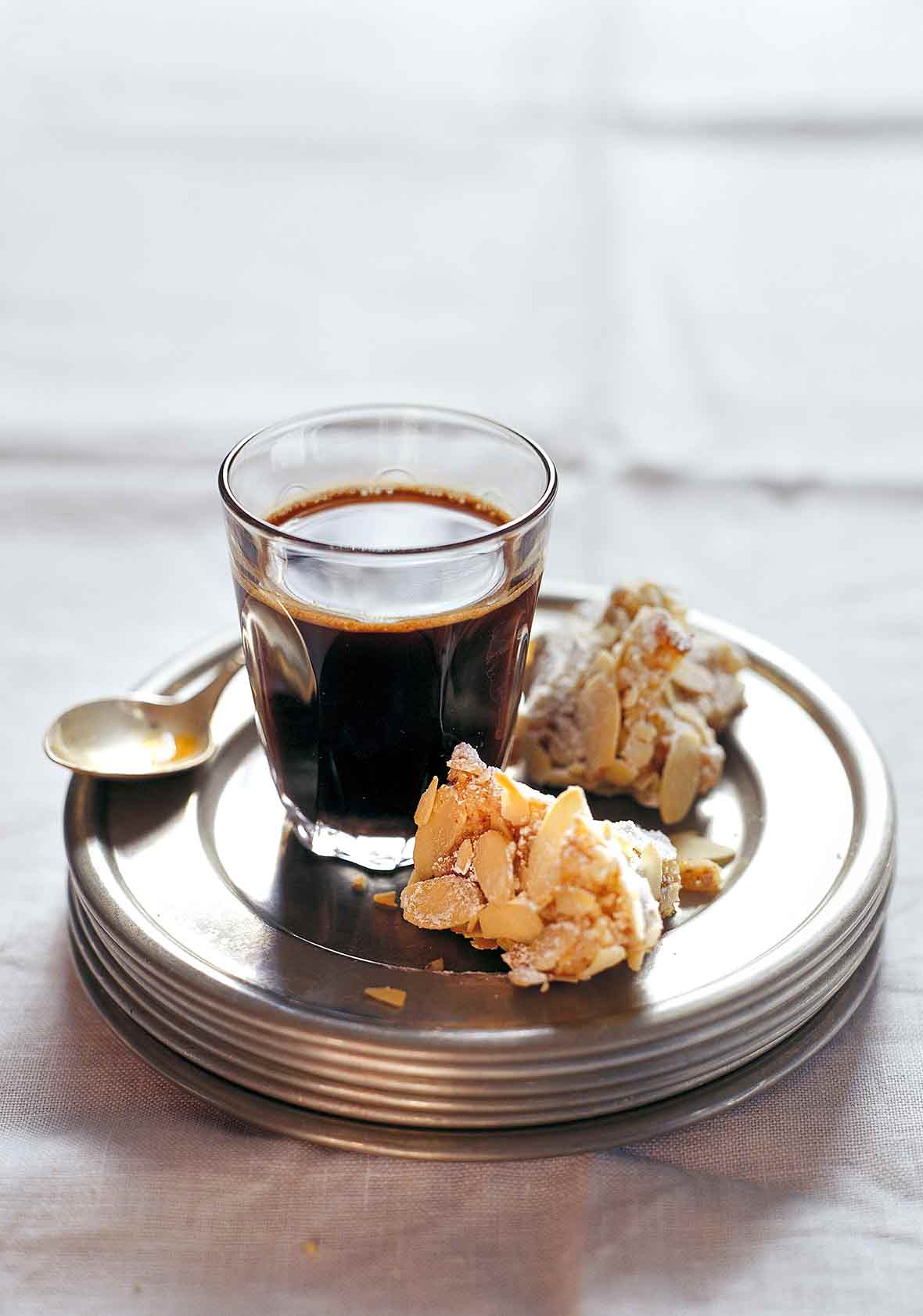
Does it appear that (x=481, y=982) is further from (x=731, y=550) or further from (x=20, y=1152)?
(x=731, y=550)

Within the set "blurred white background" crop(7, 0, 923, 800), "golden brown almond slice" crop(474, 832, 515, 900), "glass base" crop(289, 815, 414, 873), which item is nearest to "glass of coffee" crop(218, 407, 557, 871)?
"glass base" crop(289, 815, 414, 873)

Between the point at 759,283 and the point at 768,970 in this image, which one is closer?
the point at 768,970

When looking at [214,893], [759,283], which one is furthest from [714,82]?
[214,893]

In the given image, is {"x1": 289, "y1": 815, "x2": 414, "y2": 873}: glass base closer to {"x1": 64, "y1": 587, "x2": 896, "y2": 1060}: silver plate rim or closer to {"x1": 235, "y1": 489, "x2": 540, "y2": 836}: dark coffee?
{"x1": 235, "y1": 489, "x2": 540, "y2": 836}: dark coffee

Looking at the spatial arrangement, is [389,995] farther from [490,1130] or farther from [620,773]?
[620,773]

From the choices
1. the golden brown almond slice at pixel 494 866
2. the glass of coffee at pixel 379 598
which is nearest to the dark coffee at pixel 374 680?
the glass of coffee at pixel 379 598
